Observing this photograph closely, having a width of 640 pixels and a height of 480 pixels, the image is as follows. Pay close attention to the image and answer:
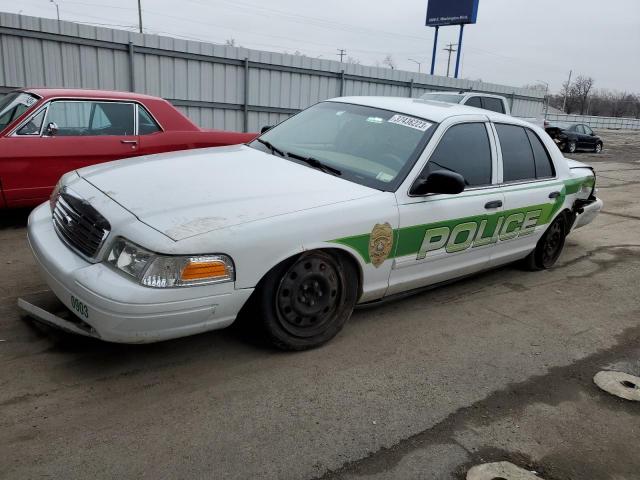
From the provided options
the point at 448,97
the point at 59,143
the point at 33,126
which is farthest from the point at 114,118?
the point at 448,97

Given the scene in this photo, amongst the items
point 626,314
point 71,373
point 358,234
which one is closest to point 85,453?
point 71,373

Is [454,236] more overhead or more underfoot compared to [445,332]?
more overhead

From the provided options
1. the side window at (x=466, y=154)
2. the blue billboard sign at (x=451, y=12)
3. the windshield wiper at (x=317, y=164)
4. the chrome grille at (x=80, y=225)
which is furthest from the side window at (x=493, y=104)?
the chrome grille at (x=80, y=225)

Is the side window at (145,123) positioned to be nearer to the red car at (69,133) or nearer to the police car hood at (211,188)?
the red car at (69,133)

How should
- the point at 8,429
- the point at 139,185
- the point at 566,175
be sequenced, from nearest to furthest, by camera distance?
the point at 8,429
the point at 139,185
the point at 566,175

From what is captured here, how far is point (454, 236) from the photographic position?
4168 millimetres

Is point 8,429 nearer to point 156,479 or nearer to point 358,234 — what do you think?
point 156,479

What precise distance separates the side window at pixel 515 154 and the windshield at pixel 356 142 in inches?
37.1

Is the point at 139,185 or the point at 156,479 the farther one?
the point at 139,185

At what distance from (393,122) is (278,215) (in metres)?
1.56

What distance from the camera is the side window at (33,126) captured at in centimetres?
579

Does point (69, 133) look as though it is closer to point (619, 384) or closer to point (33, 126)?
point (33, 126)

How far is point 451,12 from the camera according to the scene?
80.9 ft

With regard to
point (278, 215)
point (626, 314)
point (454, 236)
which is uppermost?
point (278, 215)
